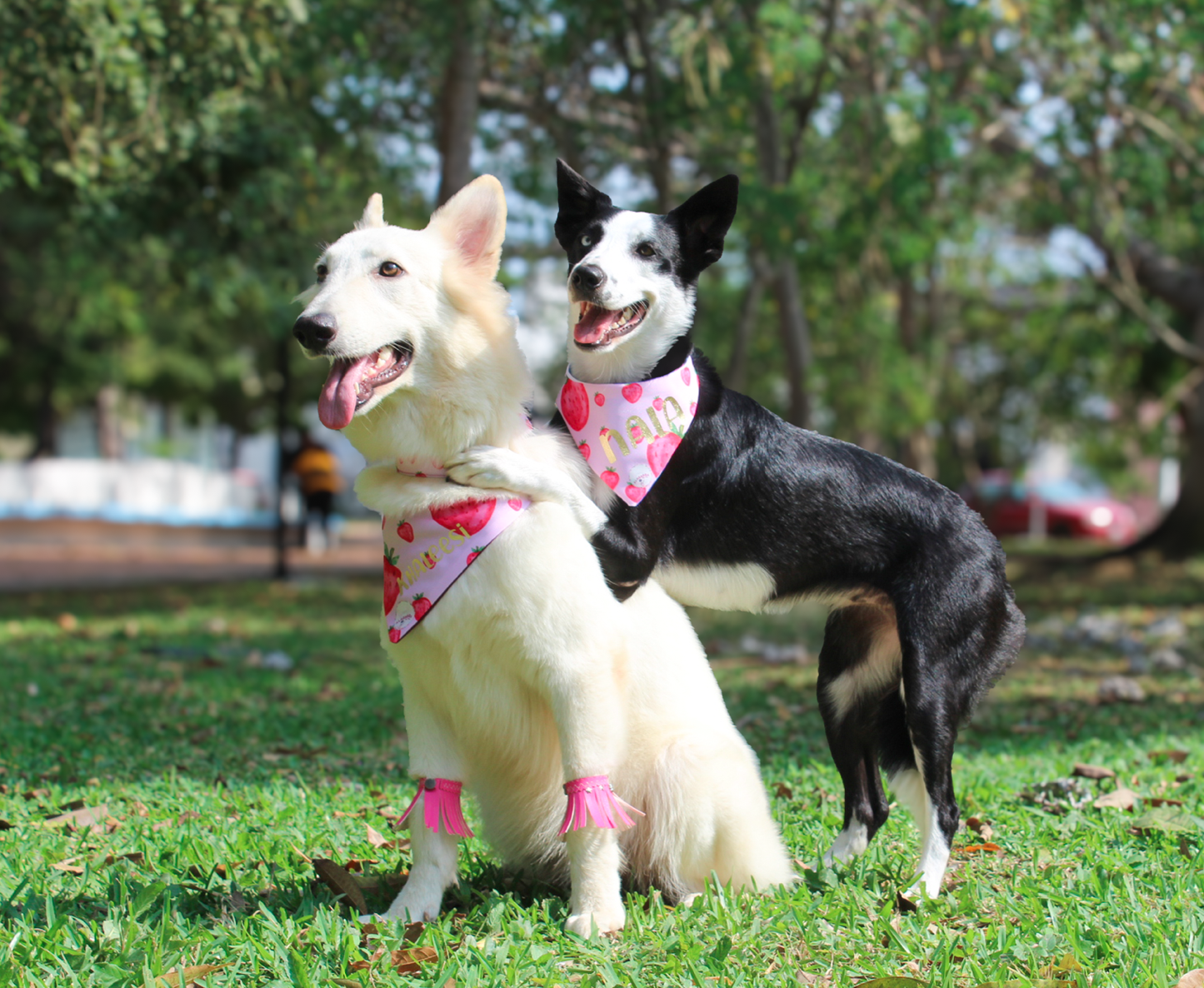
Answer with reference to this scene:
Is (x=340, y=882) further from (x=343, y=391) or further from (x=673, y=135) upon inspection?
(x=673, y=135)

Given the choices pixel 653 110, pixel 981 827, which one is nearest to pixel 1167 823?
pixel 981 827

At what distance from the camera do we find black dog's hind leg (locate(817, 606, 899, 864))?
11.2 feet

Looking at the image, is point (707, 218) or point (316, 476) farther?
point (316, 476)

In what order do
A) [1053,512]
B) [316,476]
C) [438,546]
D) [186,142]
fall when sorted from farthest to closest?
[1053,512] → [316,476] → [186,142] → [438,546]

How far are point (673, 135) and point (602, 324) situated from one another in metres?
8.15

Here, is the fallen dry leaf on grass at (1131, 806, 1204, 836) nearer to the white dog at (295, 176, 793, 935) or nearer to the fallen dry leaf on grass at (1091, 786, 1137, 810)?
the fallen dry leaf on grass at (1091, 786, 1137, 810)

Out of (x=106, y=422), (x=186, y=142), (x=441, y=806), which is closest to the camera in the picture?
(x=441, y=806)

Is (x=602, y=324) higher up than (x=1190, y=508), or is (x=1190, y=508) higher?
(x=602, y=324)

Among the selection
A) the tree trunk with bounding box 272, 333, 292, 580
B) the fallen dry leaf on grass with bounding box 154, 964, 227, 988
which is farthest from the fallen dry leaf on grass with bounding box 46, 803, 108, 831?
the tree trunk with bounding box 272, 333, 292, 580

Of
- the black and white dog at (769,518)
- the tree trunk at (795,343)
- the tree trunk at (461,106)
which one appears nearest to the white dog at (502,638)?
the black and white dog at (769,518)

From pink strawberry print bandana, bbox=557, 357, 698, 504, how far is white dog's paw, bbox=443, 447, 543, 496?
0.81ft

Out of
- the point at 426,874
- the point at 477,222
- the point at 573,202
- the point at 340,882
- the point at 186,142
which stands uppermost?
the point at 186,142

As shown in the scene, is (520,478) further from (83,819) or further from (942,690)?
(83,819)

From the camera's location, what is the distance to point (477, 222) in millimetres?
2922
